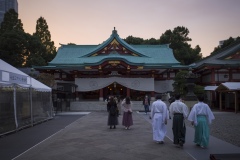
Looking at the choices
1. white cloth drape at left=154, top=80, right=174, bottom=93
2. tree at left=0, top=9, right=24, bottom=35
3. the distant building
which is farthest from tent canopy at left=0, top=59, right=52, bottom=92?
the distant building

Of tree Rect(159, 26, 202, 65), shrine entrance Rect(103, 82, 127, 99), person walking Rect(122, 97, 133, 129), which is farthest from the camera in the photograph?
tree Rect(159, 26, 202, 65)

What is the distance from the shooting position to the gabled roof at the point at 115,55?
2803 cm

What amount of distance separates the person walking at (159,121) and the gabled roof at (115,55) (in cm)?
1749

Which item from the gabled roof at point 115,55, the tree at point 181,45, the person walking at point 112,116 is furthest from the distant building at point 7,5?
the person walking at point 112,116

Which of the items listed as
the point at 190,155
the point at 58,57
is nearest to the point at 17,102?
the point at 190,155

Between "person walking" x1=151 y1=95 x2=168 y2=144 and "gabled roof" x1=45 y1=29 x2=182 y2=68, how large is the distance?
1749cm

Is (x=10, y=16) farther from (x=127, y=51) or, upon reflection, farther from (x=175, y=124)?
(x=175, y=124)

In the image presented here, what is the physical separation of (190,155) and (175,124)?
137 cm

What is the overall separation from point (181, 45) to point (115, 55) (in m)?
27.4

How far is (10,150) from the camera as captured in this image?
7246 millimetres

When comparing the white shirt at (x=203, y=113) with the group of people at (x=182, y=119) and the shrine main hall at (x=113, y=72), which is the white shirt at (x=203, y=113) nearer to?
the group of people at (x=182, y=119)

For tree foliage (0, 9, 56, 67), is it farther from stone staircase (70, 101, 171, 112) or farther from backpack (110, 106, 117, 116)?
backpack (110, 106, 117, 116)

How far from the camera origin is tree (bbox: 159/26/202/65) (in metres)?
45.5

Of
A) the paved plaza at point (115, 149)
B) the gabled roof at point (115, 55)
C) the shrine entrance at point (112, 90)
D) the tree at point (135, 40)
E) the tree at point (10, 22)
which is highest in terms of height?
the tree at point (10, 22)
